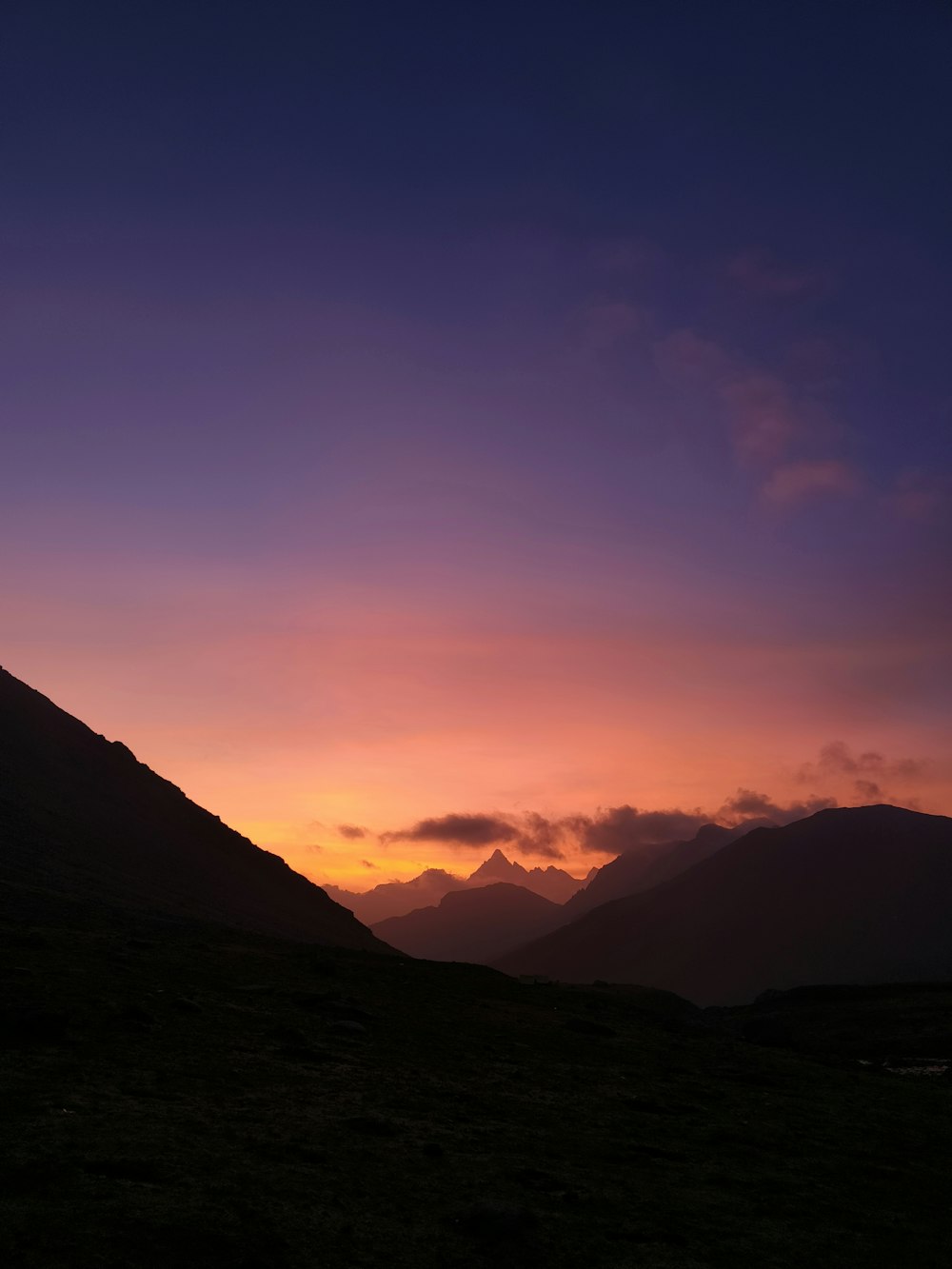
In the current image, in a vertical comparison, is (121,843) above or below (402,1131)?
above

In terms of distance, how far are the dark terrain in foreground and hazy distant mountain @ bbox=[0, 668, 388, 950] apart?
17.8 m

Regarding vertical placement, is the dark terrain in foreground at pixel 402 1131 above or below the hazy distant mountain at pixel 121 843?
below

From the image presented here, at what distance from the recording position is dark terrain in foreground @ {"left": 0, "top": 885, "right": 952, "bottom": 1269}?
11305 millimetres

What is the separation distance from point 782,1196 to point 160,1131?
1070 centimetres

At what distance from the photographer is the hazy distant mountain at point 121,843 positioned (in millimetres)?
59244

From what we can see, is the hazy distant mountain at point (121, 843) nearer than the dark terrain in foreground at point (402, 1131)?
No

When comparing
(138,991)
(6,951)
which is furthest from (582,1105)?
(6,951)

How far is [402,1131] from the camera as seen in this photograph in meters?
16.2

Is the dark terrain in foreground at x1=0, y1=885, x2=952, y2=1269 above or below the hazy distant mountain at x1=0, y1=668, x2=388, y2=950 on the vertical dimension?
below

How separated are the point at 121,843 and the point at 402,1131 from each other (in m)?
70.1

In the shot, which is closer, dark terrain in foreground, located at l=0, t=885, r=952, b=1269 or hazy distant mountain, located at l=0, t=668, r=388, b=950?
dark terrain in foreground, located at l=0, t=885, r=952, b=1269

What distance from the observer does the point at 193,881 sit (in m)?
78.5

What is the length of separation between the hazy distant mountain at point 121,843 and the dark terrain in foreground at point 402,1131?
17.8 metres

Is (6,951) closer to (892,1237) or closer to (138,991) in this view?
(138,991)
